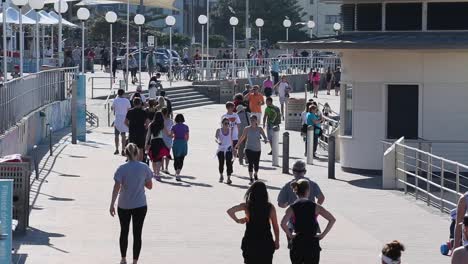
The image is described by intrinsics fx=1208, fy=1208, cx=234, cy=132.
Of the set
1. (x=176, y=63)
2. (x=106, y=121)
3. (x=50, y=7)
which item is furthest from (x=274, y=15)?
(x=106, y=121)

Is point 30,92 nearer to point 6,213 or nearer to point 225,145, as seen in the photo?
→ point 225,145

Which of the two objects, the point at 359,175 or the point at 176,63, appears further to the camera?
the point at 176,63

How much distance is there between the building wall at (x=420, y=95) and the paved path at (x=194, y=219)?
1.07 m

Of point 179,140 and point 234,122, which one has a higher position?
point 234,122

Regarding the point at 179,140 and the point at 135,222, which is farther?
the point at 179,140

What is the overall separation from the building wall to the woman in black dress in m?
14.6

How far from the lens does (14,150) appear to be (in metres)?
23.7

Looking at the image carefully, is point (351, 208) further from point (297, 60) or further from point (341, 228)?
point (297, 60)

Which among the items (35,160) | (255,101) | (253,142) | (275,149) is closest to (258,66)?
(255,101)

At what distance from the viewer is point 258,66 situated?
2384 inches

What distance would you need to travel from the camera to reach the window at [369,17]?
27406mm

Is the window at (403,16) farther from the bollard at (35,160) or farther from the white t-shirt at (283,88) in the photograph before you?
the white t-shirt at (283,88)

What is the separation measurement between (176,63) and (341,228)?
43559 mm

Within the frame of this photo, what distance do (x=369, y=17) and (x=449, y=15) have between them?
6.21ft
